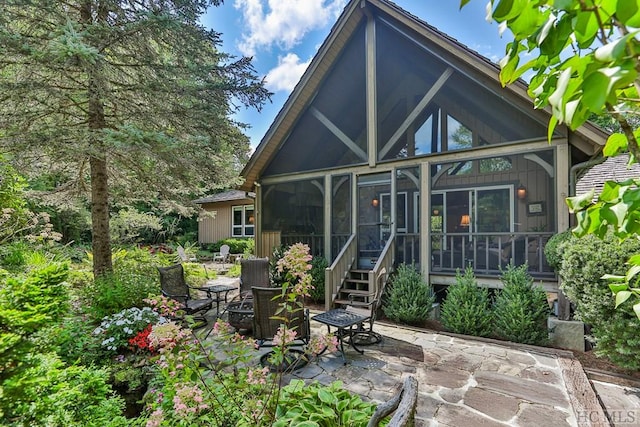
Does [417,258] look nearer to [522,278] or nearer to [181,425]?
[522,278]

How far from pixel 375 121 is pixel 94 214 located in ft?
21.3

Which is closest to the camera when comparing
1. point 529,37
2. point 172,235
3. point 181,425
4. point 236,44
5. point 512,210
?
point 529,37

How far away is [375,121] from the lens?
24.7 feet

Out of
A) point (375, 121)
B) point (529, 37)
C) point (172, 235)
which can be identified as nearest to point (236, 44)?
point (375, 121)

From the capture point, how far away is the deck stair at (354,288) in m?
6.72

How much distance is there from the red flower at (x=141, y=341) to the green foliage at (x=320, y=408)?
1.91 metres

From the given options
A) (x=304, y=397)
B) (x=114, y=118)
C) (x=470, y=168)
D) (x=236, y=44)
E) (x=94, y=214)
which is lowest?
(x=304, y=397)

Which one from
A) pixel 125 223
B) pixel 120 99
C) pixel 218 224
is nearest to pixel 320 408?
pixel 120 99

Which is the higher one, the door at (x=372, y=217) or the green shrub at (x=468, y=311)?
the door at (x=372, y=217)

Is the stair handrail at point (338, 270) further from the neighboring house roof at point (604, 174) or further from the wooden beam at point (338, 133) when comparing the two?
the neighboring house roof at point (604, 174)

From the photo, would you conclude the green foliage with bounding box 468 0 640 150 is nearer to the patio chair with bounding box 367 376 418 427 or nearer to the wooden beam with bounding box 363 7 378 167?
the patio chair with bounding box 367 376 418 427

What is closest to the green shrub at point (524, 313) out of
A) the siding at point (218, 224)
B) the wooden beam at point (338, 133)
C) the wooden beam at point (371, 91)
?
the wooden beam at point (371, 91)

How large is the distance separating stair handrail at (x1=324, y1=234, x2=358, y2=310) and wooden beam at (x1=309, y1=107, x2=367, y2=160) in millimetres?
2054

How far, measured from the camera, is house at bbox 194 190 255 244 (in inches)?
735
